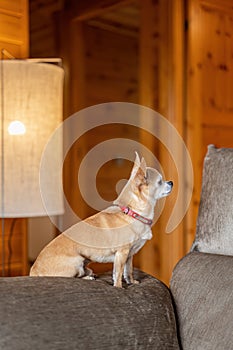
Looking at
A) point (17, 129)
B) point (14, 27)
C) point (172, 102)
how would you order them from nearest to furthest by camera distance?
point (17, 129) → point (14, 27) → point (172, 102)

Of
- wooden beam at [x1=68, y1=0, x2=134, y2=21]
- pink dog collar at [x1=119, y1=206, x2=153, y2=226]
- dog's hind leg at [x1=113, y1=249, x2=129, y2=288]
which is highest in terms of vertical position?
wooden beam at [x1=68, y1=0, x2=134, y2=21]

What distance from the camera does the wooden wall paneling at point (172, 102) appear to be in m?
3.28

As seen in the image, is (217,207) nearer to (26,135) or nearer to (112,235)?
(112,235)

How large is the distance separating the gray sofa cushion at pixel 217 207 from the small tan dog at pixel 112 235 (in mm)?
162

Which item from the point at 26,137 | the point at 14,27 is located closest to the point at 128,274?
the point at 26,137

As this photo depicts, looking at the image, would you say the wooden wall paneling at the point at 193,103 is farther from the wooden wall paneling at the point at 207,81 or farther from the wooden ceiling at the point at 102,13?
the wooden ceiling at the point at 102,13

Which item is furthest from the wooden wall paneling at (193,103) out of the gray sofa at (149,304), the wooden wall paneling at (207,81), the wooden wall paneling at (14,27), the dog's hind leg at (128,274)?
the dog's hind leg at (128,274)

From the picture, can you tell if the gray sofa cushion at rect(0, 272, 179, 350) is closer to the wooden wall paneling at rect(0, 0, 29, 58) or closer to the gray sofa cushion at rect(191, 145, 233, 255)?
the gray sofa cushion at rect(191, 145, 233, 255)

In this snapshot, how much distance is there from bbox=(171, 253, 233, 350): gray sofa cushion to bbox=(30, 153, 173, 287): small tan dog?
0.14 m

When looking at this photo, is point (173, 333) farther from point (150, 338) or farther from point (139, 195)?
point (139, 195)

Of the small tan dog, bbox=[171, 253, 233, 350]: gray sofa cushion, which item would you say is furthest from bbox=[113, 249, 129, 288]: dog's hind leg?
bbox=[171, 253, 233, 350]: gray sofa cushion

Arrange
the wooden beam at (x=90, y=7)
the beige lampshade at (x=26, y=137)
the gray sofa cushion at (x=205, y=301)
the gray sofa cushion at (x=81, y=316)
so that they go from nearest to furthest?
the gray sofa cushion at (x=81, y=316), the gray sofa cushion at (x=205, y=301), the beige lampshade at (x=26, y=137), the wooden beam at (x=90, y=7)

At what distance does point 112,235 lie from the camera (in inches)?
50.5

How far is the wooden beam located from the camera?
144 inches
